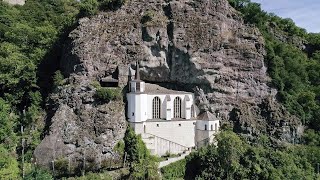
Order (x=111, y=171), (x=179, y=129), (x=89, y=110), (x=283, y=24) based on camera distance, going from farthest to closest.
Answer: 1. (x=283, y=24)
2. (x=179, y=129)
3. (x=89, y=110)
4. (x=111, y=171)

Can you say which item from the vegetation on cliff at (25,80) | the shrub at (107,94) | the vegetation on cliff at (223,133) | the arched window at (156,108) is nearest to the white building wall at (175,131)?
the arched window at (156,108)

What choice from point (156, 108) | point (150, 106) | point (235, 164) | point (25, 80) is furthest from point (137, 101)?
point (25, 80)

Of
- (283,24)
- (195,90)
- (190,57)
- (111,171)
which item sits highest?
(283,24)

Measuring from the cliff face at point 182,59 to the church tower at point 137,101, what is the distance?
1.34 meters

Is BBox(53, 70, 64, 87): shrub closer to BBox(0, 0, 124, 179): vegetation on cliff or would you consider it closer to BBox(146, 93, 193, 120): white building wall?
BBox(0, 0, 124, 179): vegetation on cliff

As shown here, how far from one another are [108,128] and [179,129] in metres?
10.3

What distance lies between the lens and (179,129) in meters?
59.8

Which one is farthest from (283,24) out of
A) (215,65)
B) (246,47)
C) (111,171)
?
(111,171)

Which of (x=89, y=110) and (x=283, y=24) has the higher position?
(x=283, y=24)

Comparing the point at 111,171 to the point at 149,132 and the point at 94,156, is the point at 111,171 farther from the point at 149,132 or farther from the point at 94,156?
the point at 149,132

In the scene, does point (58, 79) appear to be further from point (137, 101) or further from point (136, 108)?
point (136, 108)

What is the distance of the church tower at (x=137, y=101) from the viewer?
56.6 meters

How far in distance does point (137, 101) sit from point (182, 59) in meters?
9.95

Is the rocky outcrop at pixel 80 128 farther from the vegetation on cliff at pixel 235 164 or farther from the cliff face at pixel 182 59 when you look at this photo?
the vegetation on cliff at pixel 235 164
